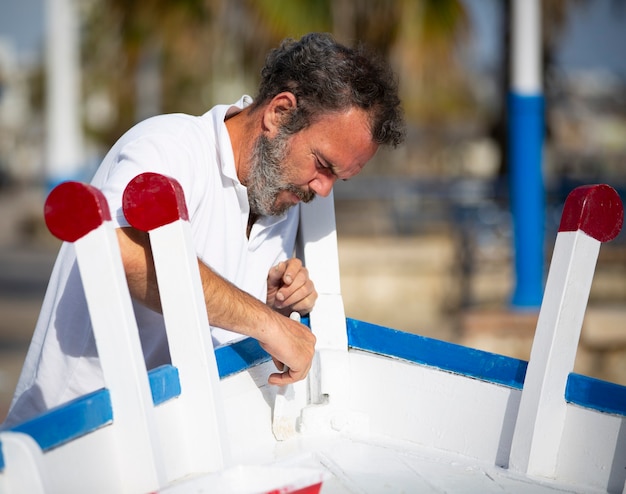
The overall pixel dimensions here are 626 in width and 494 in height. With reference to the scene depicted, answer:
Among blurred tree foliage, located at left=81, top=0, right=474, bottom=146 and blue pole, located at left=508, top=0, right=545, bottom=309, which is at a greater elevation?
blurred tree foliage, located at left=81, top=0, right=474, bottom=146

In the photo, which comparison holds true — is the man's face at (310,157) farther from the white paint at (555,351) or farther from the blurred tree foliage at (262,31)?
the blurred tree foliage at (262,31)

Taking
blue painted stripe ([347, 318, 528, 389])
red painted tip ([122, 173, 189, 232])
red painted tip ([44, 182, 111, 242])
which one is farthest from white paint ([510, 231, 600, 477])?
red painted tip ([44, 182, 111, 242])

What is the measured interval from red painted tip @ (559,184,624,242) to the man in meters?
0.52

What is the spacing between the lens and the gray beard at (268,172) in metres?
2.21

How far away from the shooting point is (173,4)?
12023 millimetres

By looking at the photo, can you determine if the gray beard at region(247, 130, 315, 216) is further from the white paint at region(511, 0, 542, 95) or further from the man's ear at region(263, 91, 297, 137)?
the white paint at region(511, 0, 542, 95)

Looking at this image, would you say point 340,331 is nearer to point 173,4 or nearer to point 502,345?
point 502,345

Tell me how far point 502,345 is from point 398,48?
5178 mm

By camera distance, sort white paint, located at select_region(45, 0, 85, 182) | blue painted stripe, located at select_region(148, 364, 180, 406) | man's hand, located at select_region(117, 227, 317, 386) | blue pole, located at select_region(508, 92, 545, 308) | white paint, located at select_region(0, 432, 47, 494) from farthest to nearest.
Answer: white paint, located at select_region(45, 0, 85, 182)
blue pole, located at select_region(508, 92, 545, 308)
man's hand, located at select_region(117, 227, 317, 386)
blue painted stripe, located at select_region(148, 364, 180, 406)
white paint, located at select_region(0, 432, 47, 494)

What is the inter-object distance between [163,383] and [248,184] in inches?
26.6

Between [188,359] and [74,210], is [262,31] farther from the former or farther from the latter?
[74,210]

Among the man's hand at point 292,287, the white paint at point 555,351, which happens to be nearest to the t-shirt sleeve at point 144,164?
the man's hand at point 292,287

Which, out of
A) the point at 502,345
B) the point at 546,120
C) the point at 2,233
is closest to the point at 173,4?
the point at 546,120

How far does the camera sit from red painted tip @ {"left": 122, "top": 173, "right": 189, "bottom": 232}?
1.72m
